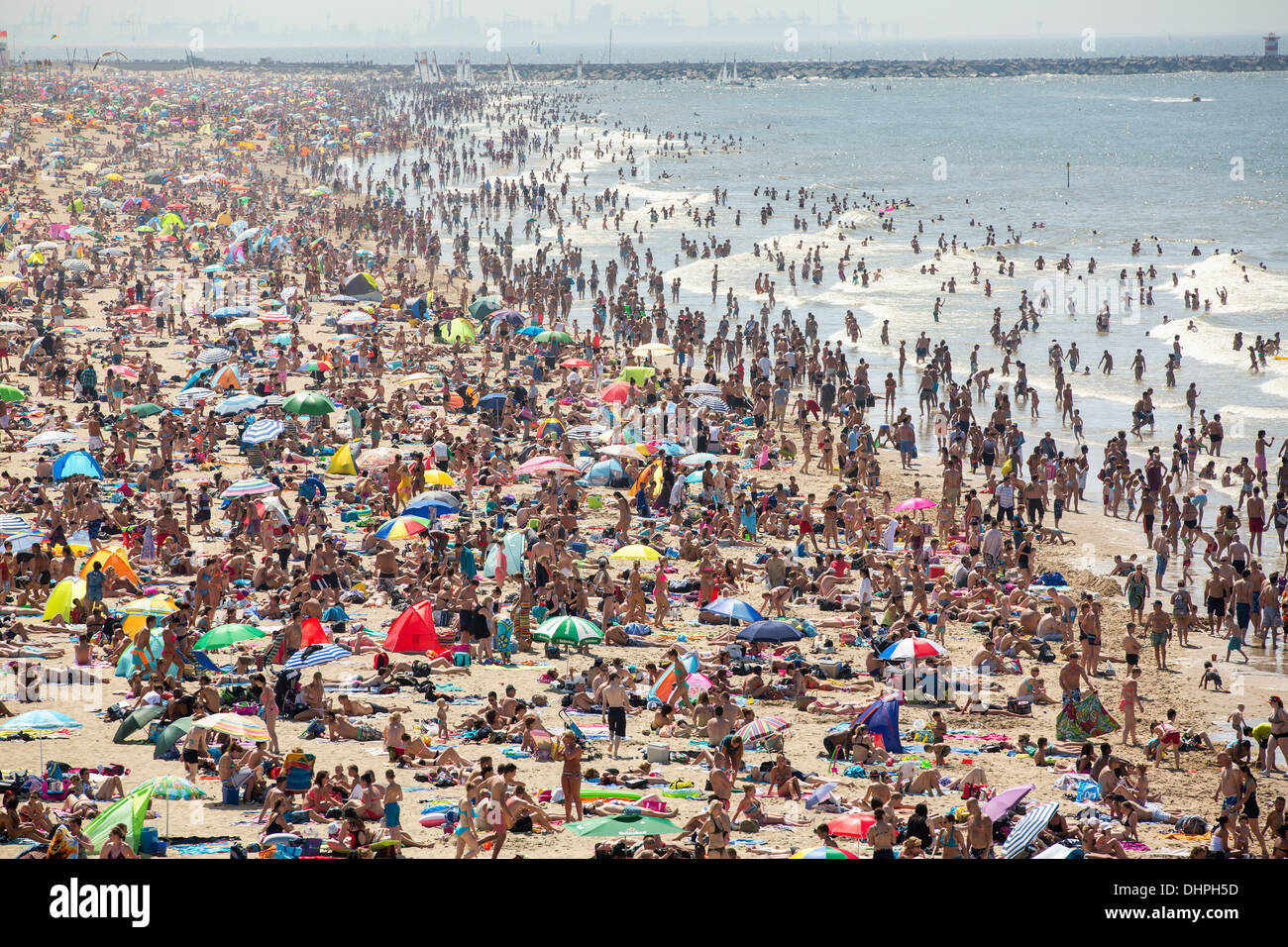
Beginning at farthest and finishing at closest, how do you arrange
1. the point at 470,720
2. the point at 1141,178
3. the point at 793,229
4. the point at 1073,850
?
the point at 1141,178 < the point at 793,229 < the point at 470,720 < the point at 1073,850

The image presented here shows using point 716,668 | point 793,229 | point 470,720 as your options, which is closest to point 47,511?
point 470,720

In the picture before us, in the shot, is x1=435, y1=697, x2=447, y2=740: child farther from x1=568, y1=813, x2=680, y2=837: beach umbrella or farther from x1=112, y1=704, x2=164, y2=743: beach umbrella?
x1=568, y1=813, x2=680, y2=837: beach umbrella

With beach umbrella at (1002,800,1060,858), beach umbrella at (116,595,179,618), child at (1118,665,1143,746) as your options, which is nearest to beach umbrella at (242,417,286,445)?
beach umbrella at (116,595,179,618)

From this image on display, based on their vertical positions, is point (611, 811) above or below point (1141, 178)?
below

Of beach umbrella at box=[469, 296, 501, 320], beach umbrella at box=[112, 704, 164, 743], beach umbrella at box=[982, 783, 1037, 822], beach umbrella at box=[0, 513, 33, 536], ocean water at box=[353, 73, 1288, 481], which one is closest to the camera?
beach umbrella at box=[982, 783, 1037, 822]

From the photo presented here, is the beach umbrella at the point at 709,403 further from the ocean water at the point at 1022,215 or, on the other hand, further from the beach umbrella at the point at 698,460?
the ocean water at the point at 1022,215

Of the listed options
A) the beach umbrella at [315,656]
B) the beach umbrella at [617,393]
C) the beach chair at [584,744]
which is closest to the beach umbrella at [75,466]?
the beach umbrella at [315,656]

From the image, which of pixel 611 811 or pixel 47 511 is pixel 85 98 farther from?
pixel 611 811
